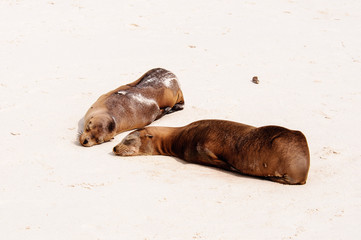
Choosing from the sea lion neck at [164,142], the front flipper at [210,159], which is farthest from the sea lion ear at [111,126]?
the front flipper at [210,159]

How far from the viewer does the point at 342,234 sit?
15.5 ft

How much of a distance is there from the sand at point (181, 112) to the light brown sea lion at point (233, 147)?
5.5 inches

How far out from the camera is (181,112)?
7875 millimetres

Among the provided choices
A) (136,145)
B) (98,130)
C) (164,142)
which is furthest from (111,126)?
(164,142)

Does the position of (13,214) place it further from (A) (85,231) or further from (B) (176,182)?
(B) (176,182)

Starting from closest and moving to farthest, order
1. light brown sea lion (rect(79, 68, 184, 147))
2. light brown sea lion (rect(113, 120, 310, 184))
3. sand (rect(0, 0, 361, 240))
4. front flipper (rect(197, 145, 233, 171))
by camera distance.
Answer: sand (rect(0, 0, 361, 240)), light brown sea lion (rect(113, 120, 310, 184)), front flipper (rect(197, 145, 233, 171)), light brown sea lion (rect(79, 68, 184, 147))

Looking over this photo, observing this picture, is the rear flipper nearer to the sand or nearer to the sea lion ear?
the sand

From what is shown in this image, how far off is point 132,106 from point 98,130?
2.61 ft

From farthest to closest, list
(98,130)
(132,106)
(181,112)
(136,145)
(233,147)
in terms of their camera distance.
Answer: (181,112) < (132,106) < (98,130) < (136,145) < (233,147)

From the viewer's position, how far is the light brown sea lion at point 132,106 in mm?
→ 6809

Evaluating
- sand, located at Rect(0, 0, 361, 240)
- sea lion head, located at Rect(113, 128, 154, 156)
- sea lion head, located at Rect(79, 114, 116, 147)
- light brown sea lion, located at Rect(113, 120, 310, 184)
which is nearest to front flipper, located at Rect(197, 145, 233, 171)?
light brown sea lion, located at Rect(113, 120, 310, 184)

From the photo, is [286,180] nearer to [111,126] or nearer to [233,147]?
[233,147]

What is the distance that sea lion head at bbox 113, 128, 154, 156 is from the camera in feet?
21.1

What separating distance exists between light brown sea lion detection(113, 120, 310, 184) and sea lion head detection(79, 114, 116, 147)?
35 centimetres
